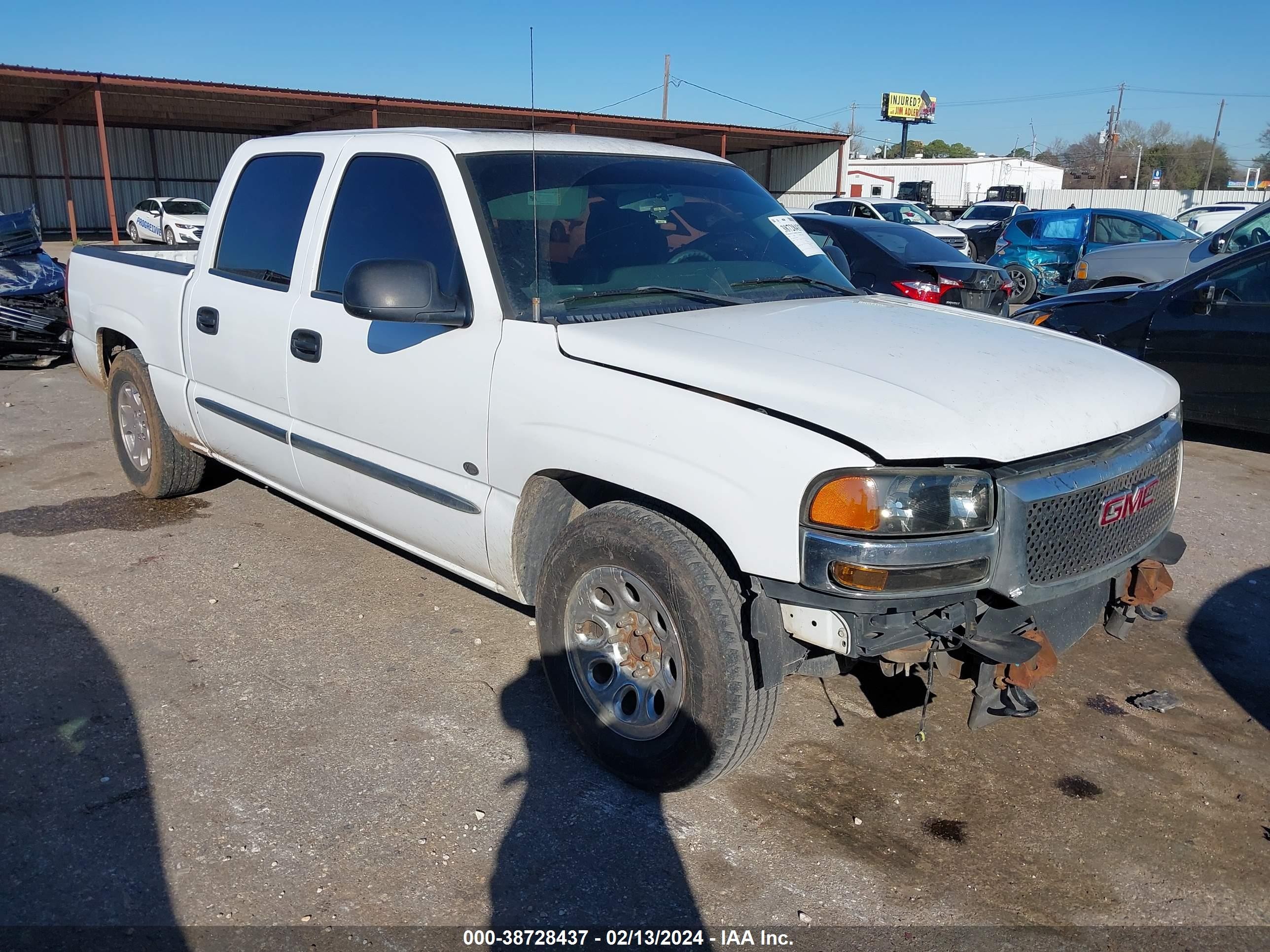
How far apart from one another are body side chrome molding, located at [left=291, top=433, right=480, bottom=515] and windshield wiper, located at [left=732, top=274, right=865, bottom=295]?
1.28 metres

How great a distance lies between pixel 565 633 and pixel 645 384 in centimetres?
89

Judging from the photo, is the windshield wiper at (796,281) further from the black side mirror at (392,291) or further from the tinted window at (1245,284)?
the tinted window at (1245,284)

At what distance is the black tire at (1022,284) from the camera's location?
1611cm

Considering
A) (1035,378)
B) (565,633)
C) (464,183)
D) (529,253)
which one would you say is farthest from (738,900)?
(464,183)

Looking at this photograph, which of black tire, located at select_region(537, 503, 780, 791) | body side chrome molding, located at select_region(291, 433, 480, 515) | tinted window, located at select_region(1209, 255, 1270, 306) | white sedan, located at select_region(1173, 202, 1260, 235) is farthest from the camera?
white sedan, located at select_region(1173, 202, 1260, 235)

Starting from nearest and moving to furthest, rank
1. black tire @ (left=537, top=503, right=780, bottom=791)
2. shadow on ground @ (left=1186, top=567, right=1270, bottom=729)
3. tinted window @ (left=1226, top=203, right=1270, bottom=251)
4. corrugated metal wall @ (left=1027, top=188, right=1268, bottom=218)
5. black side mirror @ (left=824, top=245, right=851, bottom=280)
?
black tire @ (left=537, top=503, right=780, bottom=791)
shadow on ground @ (left=1186, top=567, right=1270, bottom=729)
black side mirror @ (left=824, top=245, right=851, bottom=280)
tinted window @ (left=1226, top=203, right=1270, bottom=251)
corrugated metal wall @ (left=1027, top=188, right=1268, bottom=218)

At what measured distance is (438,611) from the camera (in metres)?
4.43

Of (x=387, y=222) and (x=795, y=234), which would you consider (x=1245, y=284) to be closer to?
(x=795, y=234)

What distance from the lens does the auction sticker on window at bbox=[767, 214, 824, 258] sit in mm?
4129

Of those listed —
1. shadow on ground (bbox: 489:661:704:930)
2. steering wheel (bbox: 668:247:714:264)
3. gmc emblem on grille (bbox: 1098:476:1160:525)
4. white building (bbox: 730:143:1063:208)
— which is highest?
white building (bbox: 730:143:1063:208)

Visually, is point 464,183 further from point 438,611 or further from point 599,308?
point 438,611

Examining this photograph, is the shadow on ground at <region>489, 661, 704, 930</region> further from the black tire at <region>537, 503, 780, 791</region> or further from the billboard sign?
the billboard sign

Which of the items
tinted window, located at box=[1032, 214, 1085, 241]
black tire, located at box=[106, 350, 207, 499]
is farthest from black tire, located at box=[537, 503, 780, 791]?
tinted window, located at box=[1032, 214, 1085, 241]

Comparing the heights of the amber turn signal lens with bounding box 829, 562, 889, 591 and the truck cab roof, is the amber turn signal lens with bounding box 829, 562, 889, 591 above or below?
below
